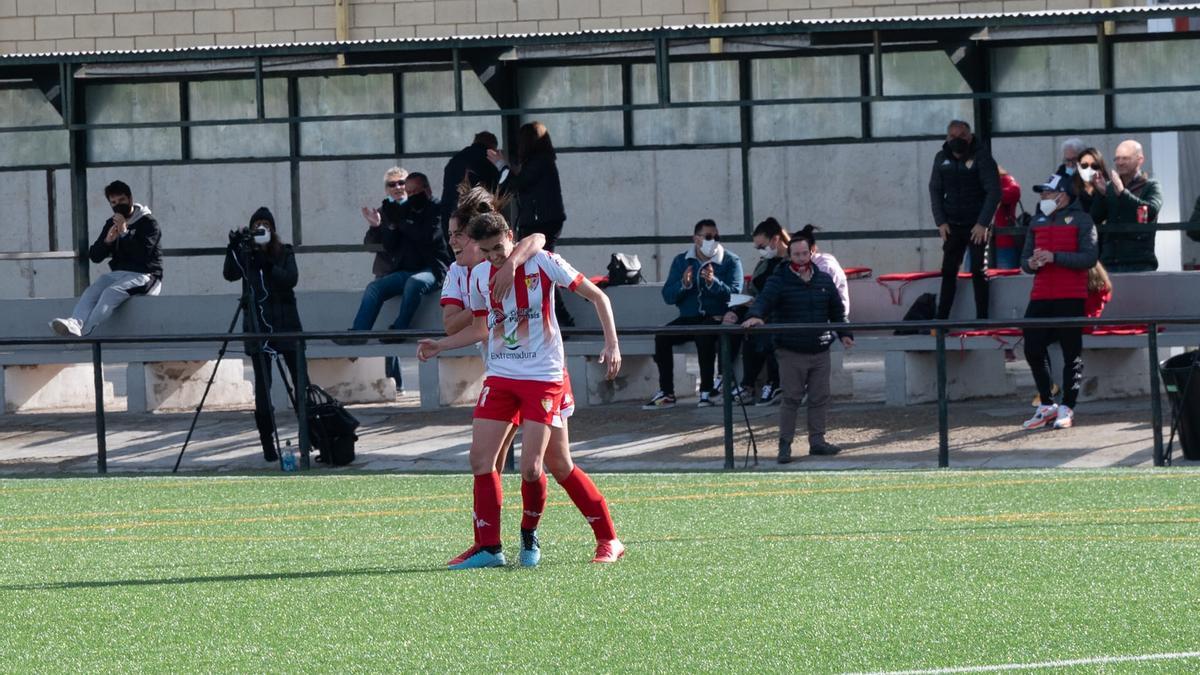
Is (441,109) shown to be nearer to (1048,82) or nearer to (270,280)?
(270,280)

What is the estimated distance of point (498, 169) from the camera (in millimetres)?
15961

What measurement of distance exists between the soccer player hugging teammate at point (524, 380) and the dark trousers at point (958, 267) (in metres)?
8.25

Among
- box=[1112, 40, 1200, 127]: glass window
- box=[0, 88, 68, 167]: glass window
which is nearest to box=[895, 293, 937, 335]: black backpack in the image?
box=[1112, 40, 1200, 127]: glass window

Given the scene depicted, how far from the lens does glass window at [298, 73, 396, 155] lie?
18.0m

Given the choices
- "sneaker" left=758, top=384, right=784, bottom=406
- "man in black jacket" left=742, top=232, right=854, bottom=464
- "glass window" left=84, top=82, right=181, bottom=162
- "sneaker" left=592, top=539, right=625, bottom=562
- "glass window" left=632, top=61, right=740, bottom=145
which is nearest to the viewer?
"sneaker" left=592, top=539, right=625, bottom=562

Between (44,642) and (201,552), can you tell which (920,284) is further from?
(44,642)

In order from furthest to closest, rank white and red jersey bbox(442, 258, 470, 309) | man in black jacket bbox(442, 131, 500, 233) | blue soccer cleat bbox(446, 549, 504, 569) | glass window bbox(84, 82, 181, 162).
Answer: glass window bbox(84, 82, 181, 162)
man in black jacket bbox(442, 131, 500, 233)
white and red jersey bbox(442, 258, 470, 309)
blue soccer cleat bbox(446, 549, 504, 569)

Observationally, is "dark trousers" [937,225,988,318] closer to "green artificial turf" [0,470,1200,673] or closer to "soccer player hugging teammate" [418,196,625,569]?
"green artificial turf" [0,470,1200,673]

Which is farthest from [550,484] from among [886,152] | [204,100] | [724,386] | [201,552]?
[886,152]

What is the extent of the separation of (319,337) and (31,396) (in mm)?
5785

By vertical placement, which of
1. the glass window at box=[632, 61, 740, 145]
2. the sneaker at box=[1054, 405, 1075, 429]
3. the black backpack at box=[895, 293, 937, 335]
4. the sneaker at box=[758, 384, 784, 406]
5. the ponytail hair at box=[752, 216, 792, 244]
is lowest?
the sneaker at box=[1054, 405, 1075, 429]

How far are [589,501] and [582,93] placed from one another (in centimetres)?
955

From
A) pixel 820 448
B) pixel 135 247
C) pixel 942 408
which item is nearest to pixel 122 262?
pixel 135 247

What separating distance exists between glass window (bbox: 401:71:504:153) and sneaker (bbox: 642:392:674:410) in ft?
10.2
